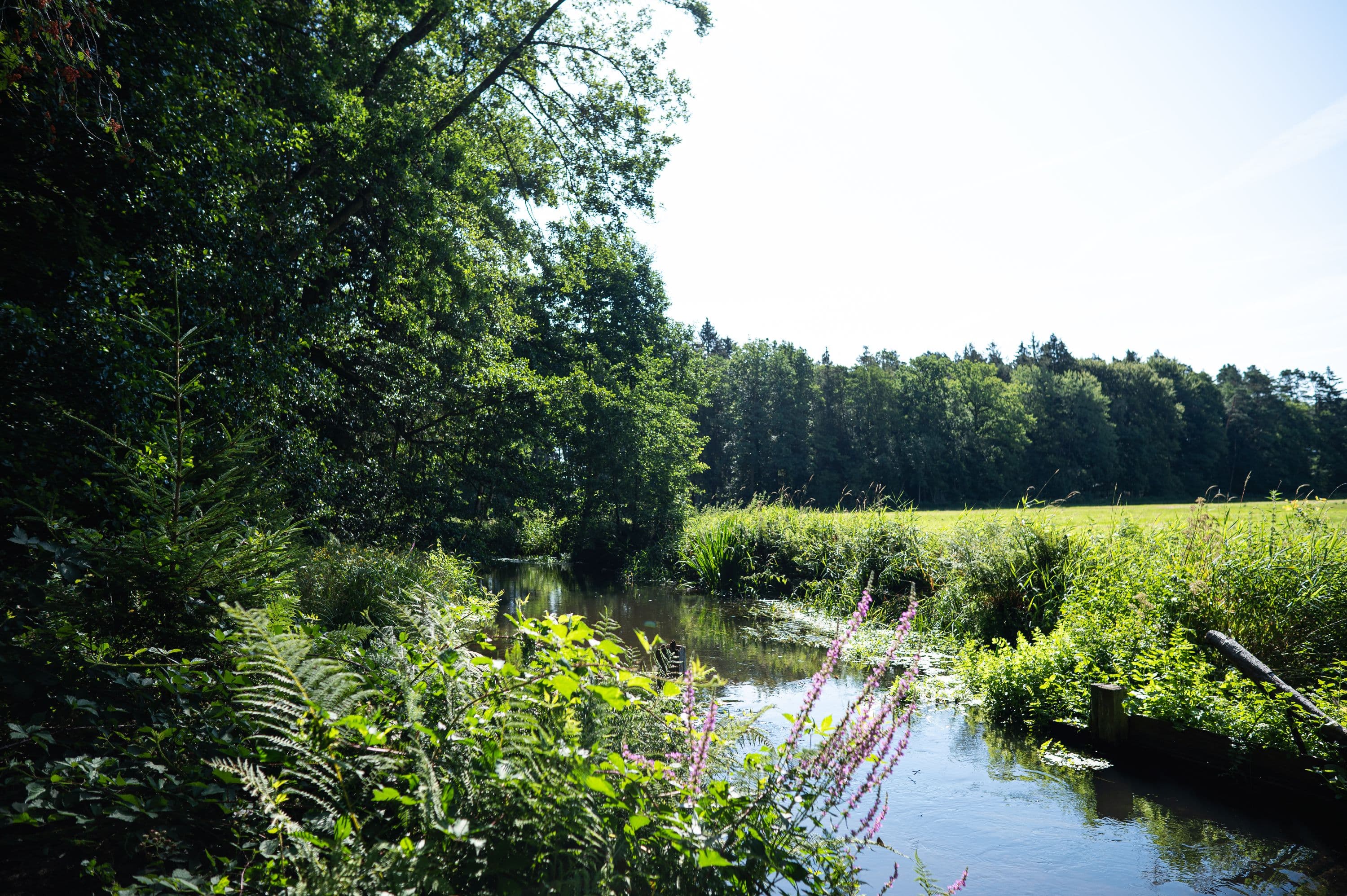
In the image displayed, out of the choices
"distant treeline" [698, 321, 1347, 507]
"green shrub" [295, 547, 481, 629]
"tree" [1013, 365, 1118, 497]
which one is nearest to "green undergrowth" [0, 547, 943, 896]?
"green shrub" [295, 547, 481, 629]

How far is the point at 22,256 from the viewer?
485 centimetres

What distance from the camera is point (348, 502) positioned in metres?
12.9

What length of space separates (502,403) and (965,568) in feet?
34.2

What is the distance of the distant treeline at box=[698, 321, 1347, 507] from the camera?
181ft

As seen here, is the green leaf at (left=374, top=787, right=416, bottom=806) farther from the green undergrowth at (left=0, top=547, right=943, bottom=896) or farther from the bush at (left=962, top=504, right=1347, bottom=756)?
the bush at (left=962, top=504, right=1347, bottom=756)

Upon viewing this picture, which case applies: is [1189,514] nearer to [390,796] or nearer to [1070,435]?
[390,796]

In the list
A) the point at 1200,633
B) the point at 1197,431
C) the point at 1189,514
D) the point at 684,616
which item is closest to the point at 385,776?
the point at 1200,633

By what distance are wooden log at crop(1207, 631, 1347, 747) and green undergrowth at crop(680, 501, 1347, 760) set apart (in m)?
0.13

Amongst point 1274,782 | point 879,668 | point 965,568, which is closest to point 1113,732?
point 1274,782

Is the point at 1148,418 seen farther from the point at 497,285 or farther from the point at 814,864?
the point at 814,864

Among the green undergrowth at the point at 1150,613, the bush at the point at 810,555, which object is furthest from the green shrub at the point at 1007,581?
the bush at the point at 810,555

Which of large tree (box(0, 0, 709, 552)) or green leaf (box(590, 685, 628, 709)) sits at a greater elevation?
large tree (box(0, 0, 709, 552))

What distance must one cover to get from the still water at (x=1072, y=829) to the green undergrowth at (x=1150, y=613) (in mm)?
586

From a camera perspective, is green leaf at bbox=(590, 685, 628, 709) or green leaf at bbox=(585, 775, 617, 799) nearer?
green leaf at bbox=(585, 775, 617, 799)
